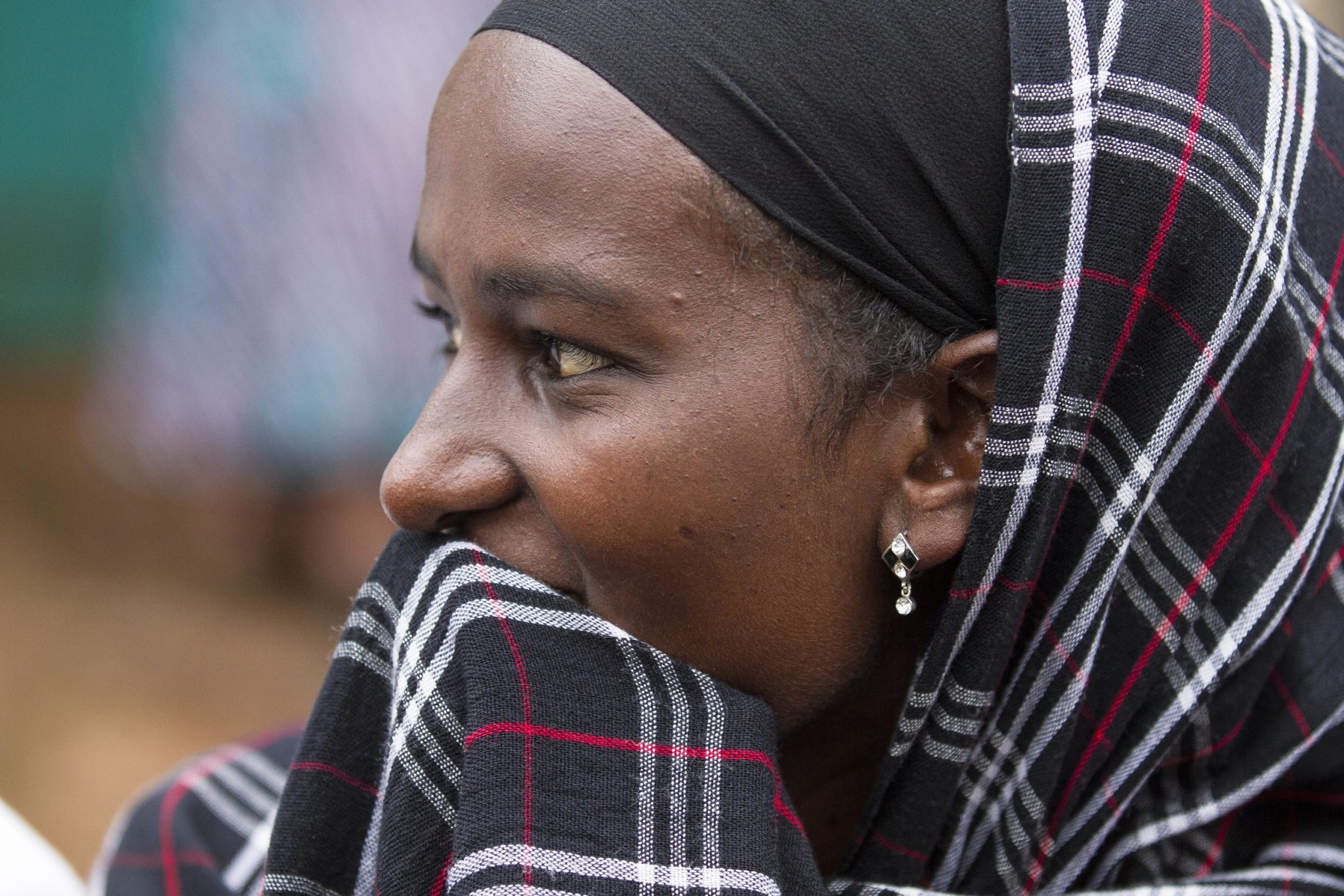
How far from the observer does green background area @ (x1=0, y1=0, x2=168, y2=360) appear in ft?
A: 19.8

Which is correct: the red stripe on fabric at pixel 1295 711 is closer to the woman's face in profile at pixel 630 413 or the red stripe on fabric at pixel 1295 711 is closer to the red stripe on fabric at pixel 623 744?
the woman's face in profile at pixel 630 413

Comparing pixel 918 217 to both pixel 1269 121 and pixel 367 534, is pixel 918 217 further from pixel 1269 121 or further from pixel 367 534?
pixel 367 534

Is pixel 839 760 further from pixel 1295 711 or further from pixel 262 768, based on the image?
pixel 262 768

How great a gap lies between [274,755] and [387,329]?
2816 mm

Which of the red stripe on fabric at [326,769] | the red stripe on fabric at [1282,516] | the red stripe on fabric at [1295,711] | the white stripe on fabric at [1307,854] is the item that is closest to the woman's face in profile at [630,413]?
the red stripe on fabric at [326,769]

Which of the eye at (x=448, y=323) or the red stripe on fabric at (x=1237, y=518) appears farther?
the eye at (x=448, y=323)

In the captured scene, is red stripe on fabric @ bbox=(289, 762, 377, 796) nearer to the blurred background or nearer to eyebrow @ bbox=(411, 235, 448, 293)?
eyebrow @ bbox=(411, 235, 448, 293)

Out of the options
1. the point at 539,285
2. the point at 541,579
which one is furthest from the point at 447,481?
the point at 539,285

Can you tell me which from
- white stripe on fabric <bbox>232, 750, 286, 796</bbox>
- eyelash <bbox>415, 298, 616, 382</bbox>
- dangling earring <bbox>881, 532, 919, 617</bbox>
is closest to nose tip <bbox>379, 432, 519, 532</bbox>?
eyelash <bbox>415, 298, 616, 382</bbox>

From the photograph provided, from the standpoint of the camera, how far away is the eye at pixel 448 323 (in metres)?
1.72

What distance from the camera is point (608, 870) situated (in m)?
1.41

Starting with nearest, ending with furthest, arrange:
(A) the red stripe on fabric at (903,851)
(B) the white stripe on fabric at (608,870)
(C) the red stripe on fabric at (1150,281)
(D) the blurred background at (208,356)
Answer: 1. (B) the white stripe on fabric at (608,870)
2. (C) the red stripe on fabric at (1150,281)
3. (A) the red stripe on fabric at (903,851)
4. (D) the blurred background at (208,356)

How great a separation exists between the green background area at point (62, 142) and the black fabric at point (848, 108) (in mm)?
4626

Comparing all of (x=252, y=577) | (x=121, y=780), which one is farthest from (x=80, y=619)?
(x=121, y=780)
